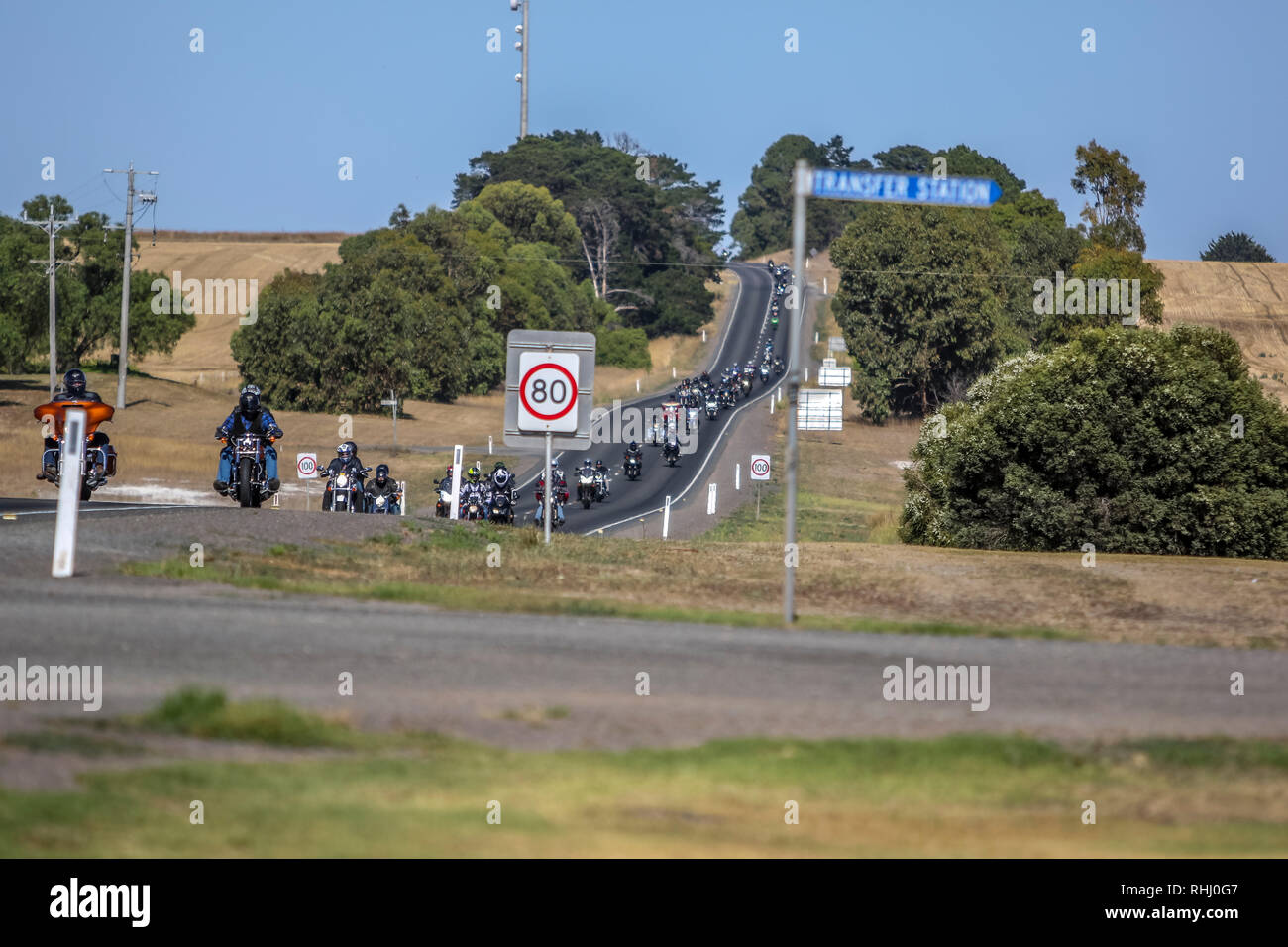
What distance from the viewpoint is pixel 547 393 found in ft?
62.7

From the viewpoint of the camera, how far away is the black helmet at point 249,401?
69.3ft

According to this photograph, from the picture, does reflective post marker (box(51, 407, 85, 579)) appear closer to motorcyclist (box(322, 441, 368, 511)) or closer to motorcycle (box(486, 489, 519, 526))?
motorcyclist (box(322, 441, 368, 511))

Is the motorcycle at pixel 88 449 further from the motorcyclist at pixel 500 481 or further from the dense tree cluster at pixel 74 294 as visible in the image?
the dense tree cluster at pixel 74 294

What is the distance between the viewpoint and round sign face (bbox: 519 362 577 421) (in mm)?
19109

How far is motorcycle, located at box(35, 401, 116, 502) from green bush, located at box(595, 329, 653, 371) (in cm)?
9700

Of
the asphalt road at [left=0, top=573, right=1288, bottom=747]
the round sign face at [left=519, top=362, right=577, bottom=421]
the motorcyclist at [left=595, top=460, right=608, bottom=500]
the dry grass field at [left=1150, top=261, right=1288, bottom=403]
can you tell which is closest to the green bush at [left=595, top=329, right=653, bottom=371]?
the dry grass field at [left=1150, top=261, right=1288, bottom=403]

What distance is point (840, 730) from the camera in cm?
851

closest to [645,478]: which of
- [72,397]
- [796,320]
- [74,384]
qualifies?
[72,397]

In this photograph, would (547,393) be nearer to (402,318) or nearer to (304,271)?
(402,318)

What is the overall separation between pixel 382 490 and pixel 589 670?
780 inches

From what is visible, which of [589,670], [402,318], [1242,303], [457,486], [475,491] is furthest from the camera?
[1242,303]

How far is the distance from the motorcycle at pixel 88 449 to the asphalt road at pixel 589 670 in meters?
7.64
